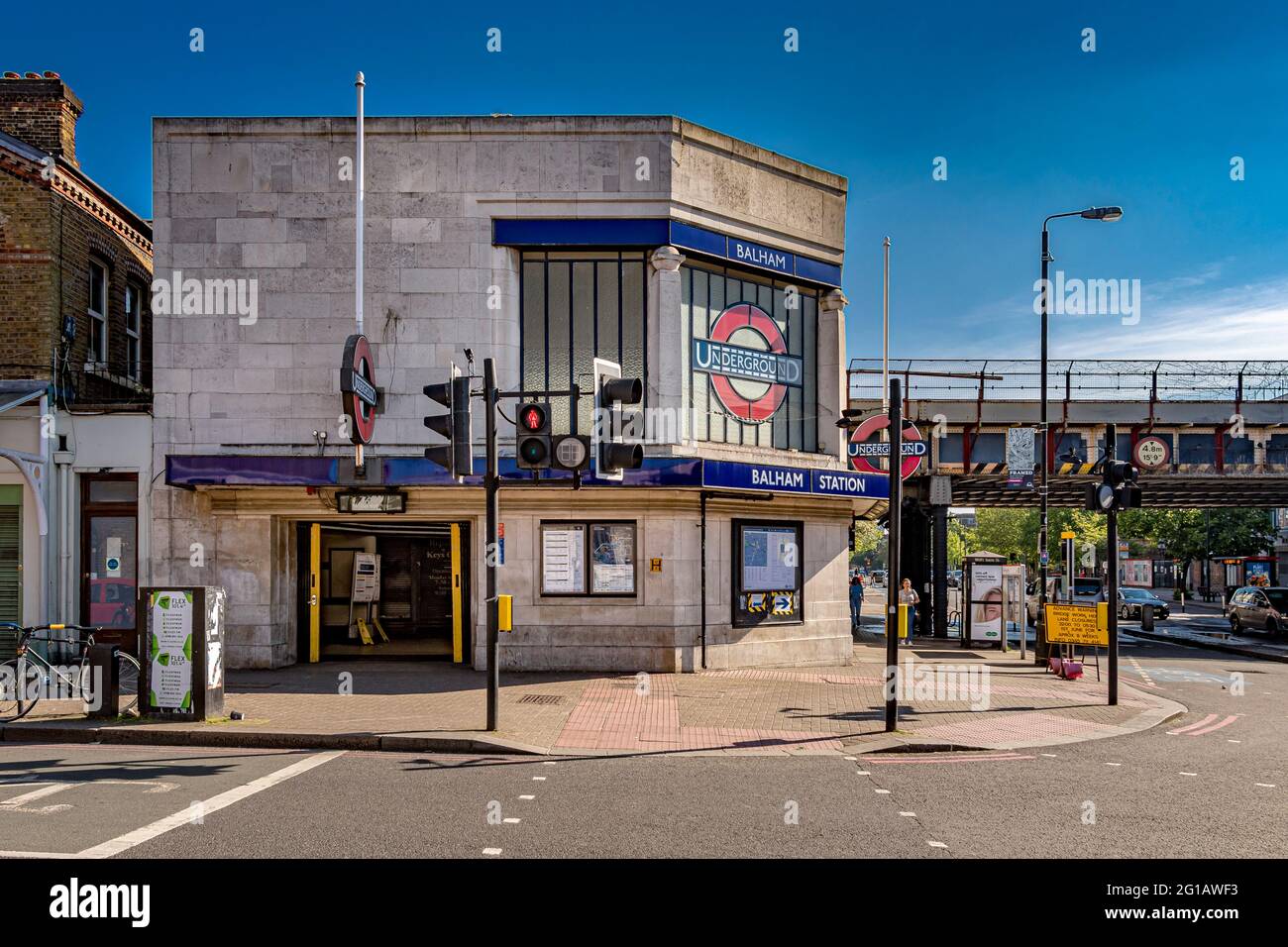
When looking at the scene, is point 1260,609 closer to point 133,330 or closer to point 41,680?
point 41,680

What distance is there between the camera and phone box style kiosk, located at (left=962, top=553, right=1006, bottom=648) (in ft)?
76.7

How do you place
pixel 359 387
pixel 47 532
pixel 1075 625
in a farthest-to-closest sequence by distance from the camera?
pixel 1075 625
pixel 47 532
pixel 359 387

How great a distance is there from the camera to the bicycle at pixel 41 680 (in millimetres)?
11211

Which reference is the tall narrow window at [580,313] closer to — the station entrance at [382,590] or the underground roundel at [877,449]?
the station entrance at [382,590]

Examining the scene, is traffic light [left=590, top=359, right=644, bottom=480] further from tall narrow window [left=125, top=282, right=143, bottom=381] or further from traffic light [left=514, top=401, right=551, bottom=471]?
tall narrow window [left=125, top=282, right=143, bottom=381]

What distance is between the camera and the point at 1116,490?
13.7 meters

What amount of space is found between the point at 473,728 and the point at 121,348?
13129 mm

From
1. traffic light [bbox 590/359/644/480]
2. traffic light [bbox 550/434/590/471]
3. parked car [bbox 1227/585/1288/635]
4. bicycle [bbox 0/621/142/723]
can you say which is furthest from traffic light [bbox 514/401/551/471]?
parked car [bbox 1227/585/1288/635]

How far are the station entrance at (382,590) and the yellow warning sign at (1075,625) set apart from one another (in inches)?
441

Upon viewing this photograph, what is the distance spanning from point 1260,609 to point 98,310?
115 ft

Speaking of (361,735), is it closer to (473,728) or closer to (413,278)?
(473,728)

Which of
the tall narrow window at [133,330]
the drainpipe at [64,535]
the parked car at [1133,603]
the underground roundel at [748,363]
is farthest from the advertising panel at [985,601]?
the tall narrow window at [133,330]

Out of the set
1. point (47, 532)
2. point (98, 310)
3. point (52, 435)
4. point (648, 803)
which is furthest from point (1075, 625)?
point (98, 310)

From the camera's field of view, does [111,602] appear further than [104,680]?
Yes
